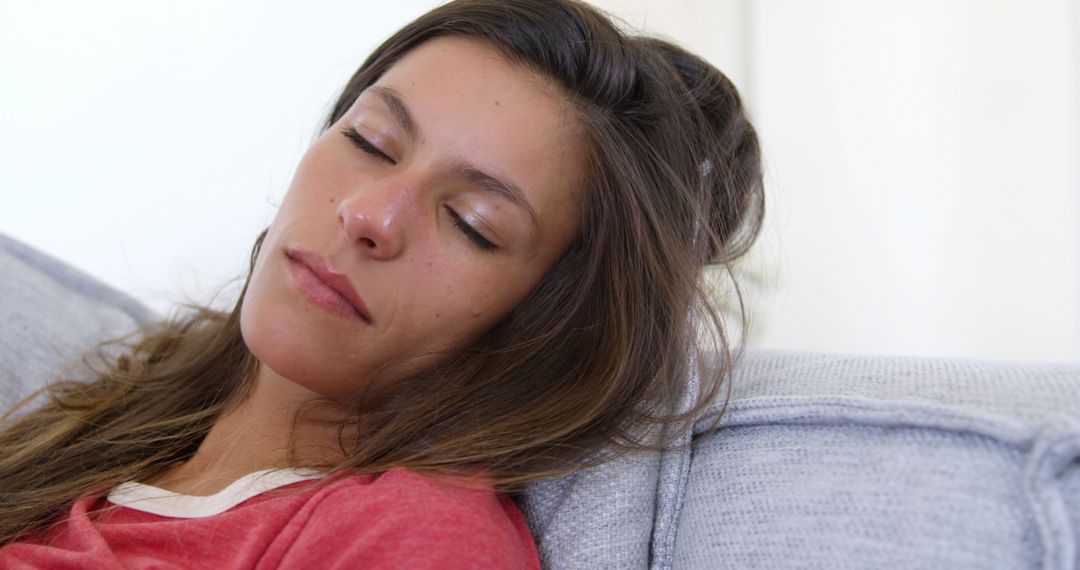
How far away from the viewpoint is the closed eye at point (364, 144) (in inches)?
35.5

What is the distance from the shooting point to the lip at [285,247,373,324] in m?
0.85

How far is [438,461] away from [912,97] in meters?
→ 1.37

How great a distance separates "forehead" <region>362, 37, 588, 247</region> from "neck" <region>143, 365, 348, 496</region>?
1.03 feet

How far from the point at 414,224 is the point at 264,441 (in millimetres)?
298

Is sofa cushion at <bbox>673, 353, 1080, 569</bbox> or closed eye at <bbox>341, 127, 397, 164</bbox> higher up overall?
closed eye at <bbox>341, 127, 397, 164</bbox>

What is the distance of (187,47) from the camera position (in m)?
1.56

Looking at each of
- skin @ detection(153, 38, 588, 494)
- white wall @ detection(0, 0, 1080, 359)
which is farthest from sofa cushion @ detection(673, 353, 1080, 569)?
white wall @ detection(0, 0, 1080, 359)

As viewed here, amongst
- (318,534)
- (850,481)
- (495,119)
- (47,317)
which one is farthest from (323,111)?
(850,481)

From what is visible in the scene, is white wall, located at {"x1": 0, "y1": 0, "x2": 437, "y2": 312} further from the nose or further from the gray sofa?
the gray sofa

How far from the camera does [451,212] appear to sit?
34.3 inches

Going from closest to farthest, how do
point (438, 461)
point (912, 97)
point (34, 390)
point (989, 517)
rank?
point (989, 517)
point (438, 461)
point (34, 390)
point (912, 97)

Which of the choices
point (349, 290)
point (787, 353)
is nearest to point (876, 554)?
point (787, 353)

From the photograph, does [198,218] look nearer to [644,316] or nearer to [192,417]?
[192,417]

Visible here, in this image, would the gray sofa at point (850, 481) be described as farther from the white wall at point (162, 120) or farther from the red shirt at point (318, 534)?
the white wall at point (162, 120)
